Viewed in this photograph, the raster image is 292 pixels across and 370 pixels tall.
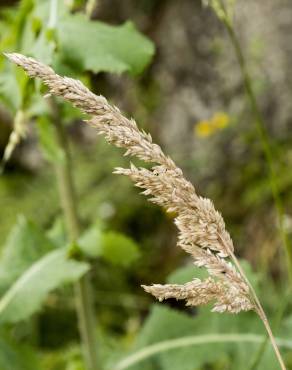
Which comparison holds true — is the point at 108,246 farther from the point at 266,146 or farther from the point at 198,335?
the point at 266,146

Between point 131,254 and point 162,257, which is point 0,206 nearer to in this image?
point 162,257

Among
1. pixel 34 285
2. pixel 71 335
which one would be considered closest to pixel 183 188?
pixel 34 285

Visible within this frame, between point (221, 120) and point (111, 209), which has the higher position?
point (221, 120)

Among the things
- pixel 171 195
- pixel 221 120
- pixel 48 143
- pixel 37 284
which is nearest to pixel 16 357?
pixel 37 284

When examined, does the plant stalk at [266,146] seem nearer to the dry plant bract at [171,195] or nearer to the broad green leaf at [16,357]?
the dry plant bract at [171,195]

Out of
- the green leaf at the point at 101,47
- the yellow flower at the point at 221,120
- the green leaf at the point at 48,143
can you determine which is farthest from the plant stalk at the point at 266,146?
the yellow flower at the point at 221,120

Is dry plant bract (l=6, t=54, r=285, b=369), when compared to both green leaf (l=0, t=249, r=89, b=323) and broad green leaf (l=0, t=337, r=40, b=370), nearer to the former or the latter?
green leaf (l=0, t=249, r=89, b=323)
